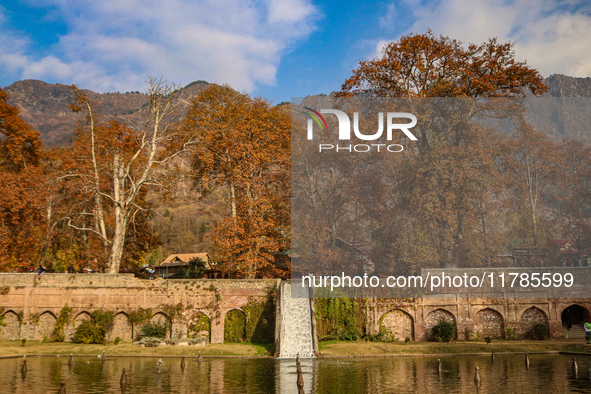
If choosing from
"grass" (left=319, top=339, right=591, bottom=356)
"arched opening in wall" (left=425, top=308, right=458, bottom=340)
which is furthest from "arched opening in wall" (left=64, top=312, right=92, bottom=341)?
"arched opening in wall" (left=425, top=308, right=458, bottom=340)

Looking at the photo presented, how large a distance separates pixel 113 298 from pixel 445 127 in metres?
28.3

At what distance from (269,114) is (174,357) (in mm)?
22616

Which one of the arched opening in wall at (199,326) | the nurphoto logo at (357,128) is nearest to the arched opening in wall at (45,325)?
the arched opening in wall at (199,326)

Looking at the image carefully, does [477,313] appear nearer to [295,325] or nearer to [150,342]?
[295,325]

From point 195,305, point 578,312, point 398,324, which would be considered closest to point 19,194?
point 195,305

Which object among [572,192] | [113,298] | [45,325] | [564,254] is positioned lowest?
[45,325]

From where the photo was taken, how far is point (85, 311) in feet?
116

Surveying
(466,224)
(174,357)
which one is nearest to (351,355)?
(174,357)

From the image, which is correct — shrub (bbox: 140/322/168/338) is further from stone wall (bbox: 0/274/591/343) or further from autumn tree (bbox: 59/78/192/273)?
autumn tree (bbox: 59/78/192/273)

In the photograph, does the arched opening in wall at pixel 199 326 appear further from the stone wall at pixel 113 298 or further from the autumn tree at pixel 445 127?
the autumn tree at pixel 445 127

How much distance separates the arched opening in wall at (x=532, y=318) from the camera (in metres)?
36.3

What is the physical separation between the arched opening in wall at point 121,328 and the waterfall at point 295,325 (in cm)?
1086

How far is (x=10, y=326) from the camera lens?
34.9 meters

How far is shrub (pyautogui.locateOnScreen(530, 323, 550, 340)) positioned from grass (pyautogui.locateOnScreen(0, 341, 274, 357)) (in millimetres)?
18430
